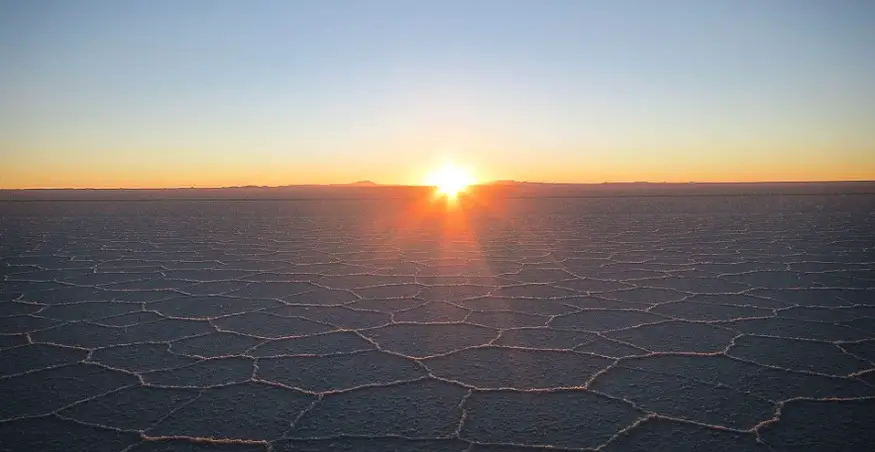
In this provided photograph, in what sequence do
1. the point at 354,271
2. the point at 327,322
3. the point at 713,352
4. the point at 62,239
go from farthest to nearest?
the point at 62,239, the point at 354,271, the point at 327,322, the point at 713,352

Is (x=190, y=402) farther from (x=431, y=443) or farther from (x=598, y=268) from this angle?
(x=598, y=268)

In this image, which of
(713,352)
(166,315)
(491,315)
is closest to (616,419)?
(713,352)

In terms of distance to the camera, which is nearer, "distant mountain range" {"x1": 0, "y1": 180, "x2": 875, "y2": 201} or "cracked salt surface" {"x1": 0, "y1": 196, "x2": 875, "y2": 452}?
"cracked salt surface" {"x1": 0, "y1": 196, "x2": 875, "y2": 452}

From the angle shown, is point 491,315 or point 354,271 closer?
point 491,315

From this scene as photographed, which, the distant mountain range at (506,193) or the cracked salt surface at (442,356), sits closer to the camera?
the cracked salt surface at (442,356)

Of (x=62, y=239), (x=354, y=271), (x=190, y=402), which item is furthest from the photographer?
(x=62, y=239)

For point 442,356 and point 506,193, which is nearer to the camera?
point 442,356
